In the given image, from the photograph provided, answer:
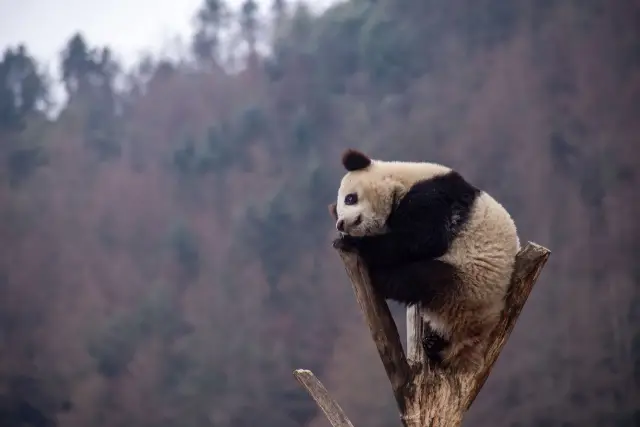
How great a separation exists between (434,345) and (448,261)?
0.31 meters

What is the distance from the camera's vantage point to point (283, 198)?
849 cm

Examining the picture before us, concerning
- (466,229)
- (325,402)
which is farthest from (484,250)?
(325,402)

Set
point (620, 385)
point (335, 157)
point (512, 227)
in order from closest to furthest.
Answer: point (512, 227), point (620, 385), point (335, 157)

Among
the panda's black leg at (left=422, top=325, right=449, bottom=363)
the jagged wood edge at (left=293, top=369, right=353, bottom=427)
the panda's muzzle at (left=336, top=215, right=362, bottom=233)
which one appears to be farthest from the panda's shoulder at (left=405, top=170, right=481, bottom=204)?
the jagged wood edge at (left=293, top=369, right=353, bottom=427)

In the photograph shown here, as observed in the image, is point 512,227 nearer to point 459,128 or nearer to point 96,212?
point 459,128

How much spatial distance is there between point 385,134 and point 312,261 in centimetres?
150

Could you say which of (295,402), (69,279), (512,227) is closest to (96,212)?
(69,279)

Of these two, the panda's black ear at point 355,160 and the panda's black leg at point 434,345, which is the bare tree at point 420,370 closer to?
the panda's black leg at point 434,345

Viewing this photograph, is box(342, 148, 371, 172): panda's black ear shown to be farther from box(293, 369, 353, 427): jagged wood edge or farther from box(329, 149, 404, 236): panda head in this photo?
box(293, 369, 353, 427): jagged wood edge

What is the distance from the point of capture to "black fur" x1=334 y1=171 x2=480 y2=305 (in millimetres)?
2887

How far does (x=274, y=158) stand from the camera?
8695mm

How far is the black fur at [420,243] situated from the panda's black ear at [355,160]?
0.86 ft

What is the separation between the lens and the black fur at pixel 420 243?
2887 mm

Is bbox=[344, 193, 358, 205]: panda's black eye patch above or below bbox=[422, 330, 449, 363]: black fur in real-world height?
above
